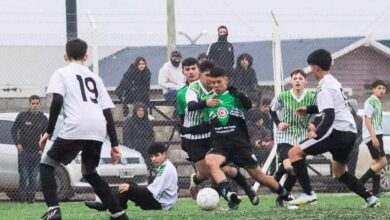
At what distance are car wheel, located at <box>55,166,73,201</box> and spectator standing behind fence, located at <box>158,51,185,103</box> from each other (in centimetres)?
243

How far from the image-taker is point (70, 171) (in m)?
19.5

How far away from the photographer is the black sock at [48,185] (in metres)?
10.9

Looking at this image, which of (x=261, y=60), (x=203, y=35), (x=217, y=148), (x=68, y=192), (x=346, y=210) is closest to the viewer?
(x=346, y=210)

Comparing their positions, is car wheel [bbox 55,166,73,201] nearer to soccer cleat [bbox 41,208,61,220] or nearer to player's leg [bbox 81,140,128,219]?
player's leg [bbox 81,140,128,219]

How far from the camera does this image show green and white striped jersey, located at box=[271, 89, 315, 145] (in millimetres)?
15281

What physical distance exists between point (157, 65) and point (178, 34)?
10766mm

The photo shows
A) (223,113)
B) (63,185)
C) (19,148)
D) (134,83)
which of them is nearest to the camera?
(223,113)

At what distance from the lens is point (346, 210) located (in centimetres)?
1195

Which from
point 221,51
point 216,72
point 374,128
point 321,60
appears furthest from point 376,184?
point 216,72

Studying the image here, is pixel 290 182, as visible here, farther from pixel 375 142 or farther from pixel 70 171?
pixel 70 171

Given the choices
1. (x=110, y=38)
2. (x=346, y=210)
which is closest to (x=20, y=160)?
(x=110, y=38)

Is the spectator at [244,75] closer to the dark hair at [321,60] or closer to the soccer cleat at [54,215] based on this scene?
the dark hair at [321,60]

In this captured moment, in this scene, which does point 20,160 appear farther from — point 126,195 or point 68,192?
point 126,195

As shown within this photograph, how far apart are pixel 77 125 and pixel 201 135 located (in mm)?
3675
